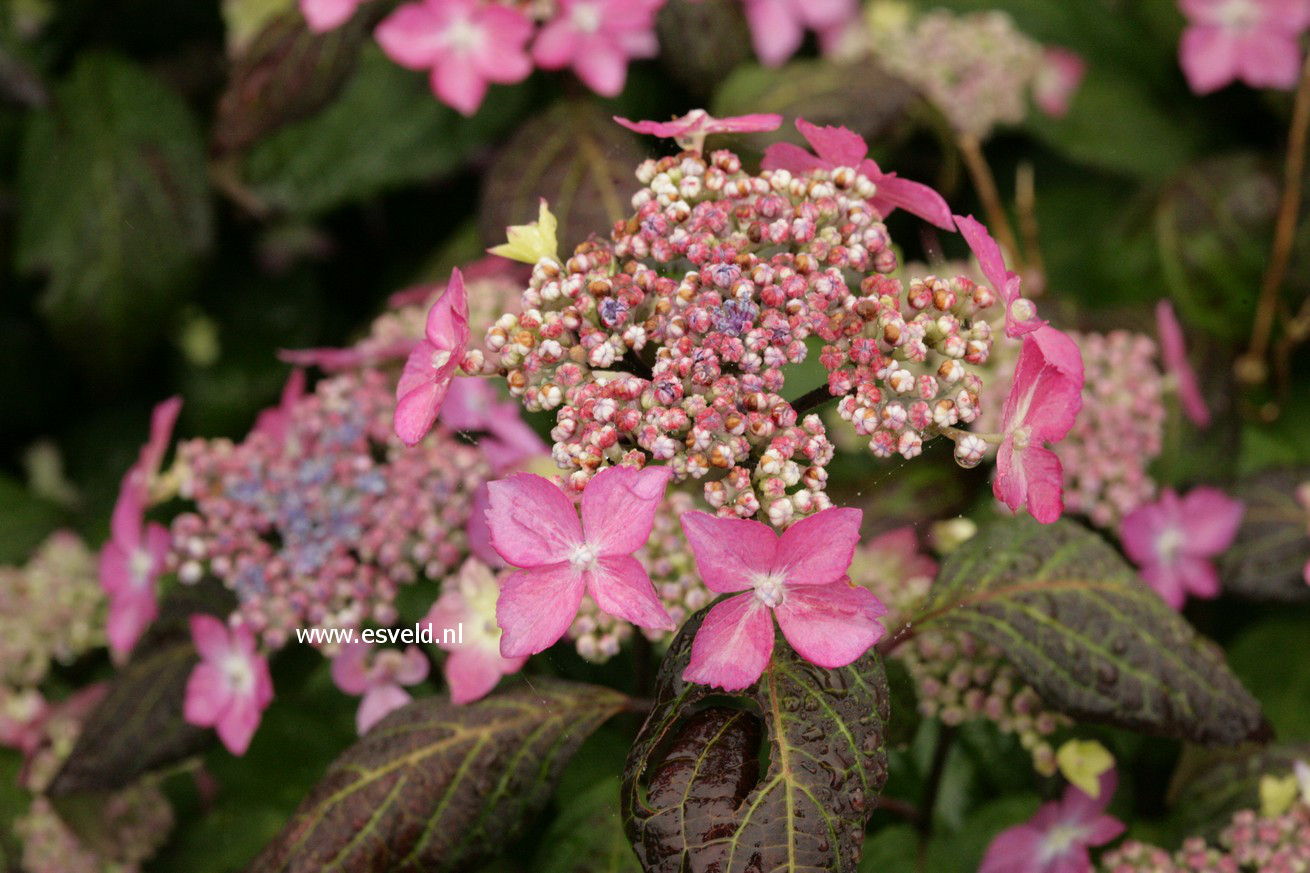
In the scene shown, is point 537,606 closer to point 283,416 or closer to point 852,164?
point 852,164

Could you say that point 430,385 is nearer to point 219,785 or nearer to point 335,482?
point 335,482

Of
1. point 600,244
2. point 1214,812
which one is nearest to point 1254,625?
point 1214,812

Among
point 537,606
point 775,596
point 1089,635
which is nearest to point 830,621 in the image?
point 775,596

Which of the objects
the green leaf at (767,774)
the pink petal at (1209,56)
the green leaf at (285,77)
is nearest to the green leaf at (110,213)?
the green leaf at (285,77)

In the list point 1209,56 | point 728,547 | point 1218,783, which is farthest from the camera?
point 1209,56

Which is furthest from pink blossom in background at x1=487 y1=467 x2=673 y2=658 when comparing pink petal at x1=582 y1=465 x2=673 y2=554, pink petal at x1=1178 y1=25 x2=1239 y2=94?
pink petal at x1=1178 y1=25 x2=1239 y2=94

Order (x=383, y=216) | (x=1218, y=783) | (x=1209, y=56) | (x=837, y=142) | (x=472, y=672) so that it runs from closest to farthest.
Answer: (x=837, y=142), (x=472, y=672), (x=1218, y=783), (x=1209, y=56), (x=383, y=216)
